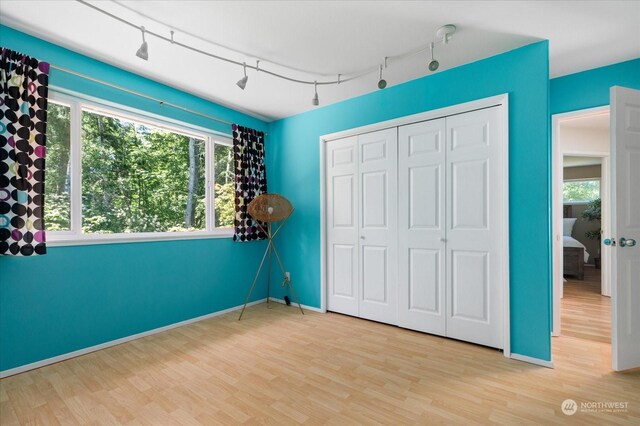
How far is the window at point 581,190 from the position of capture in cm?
735

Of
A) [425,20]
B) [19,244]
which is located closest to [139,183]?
[19,244]

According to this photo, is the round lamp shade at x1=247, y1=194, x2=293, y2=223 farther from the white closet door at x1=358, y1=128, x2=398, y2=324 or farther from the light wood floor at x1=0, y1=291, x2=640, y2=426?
the light wood floor at x1=0, y1=291, x2=640, y2=426

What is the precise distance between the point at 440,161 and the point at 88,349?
3.67 meters

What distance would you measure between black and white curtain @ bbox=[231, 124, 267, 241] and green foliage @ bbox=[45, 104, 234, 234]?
0.80 ft

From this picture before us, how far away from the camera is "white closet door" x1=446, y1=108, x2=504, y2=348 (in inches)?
103

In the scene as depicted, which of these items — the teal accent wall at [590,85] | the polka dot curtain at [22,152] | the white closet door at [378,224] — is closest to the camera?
the polka dot curtain at [22,152]

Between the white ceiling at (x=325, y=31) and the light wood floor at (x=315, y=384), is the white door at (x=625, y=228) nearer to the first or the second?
the light wood floor at (x=315, y=384)

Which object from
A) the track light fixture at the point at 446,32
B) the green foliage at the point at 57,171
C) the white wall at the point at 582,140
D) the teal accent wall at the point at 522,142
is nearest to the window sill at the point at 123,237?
the green foliage at the point at 57,171

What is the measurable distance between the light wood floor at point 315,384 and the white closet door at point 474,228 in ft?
0.83

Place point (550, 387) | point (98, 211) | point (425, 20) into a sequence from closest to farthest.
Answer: point (550, 387) → point (425, 20) → point (98, 211)

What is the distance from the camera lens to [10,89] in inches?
86.4

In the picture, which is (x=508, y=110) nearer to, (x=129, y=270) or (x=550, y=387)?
(x=550, y=387)

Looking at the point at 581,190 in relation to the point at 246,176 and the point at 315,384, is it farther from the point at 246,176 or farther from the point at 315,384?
the point at 315,384

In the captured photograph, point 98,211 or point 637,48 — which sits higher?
point 637,48
